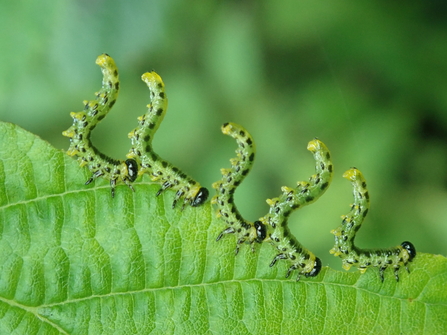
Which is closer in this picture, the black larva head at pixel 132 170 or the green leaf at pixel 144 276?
the green leaf at pixel 144 276

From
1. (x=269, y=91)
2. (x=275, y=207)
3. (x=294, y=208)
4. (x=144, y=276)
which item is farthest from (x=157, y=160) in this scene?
(x=269, y=91)

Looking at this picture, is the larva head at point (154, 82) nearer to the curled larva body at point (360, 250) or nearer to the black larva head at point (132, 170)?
A: the black larva head at point (132, 170)

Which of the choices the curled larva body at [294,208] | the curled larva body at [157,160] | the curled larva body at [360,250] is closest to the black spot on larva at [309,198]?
the curled larva body at [294,208]

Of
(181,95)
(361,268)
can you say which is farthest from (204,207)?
(181,95)

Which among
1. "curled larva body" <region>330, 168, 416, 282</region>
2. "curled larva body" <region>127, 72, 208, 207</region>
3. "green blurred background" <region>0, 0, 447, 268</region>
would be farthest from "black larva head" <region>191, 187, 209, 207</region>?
"green blurred background" <region>0, 0, 447, 268</region>

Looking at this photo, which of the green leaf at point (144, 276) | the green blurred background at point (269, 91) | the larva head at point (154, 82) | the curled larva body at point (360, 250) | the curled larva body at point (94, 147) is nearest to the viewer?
the green leaf at point (144, 276)

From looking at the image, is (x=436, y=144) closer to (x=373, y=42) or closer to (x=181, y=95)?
(x=373, y=42)
